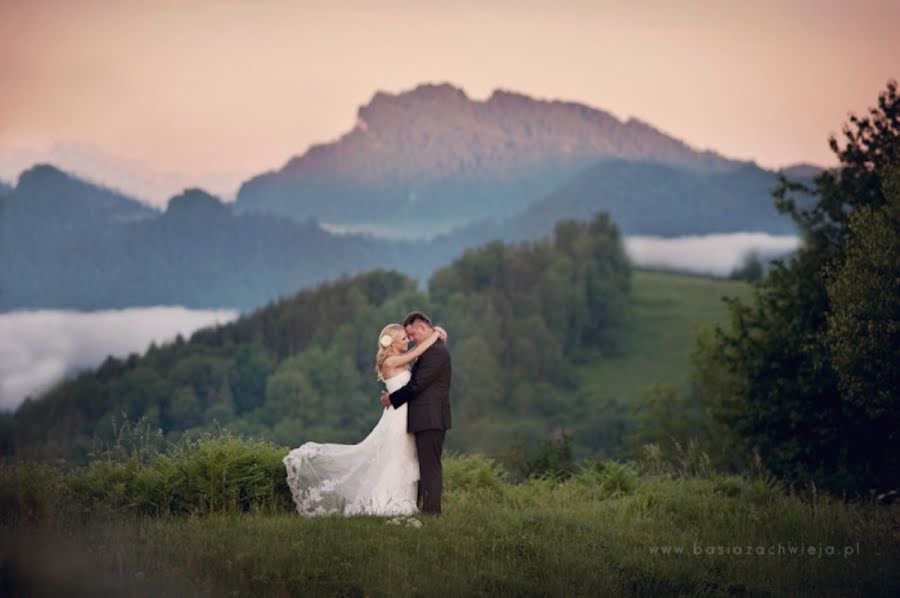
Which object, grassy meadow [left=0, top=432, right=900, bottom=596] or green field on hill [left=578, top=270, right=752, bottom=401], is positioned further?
green field on hill [left=578, top=270, right=752, bottom=401]

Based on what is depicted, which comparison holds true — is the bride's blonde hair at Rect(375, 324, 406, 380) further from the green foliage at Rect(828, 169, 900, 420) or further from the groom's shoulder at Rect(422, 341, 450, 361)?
the green foliage at Rect(828, 169, 900, 420)

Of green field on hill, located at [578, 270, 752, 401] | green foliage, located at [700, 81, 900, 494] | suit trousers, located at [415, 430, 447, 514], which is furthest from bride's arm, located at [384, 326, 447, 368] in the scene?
green field on hill, located at [578, 270, 752, 401]

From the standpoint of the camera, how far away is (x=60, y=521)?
42.5 feet

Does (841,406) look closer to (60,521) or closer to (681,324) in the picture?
(60,521)

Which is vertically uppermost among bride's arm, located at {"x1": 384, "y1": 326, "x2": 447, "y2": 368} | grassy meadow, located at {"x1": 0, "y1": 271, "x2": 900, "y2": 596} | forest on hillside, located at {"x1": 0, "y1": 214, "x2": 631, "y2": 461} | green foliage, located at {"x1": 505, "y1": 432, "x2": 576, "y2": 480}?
bride's arm, located at {"x1": 384, "y1": 326, "x2": 447, "y2": 368}

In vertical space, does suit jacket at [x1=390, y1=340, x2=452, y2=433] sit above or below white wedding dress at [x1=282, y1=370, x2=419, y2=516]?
above

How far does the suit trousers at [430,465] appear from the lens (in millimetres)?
15414

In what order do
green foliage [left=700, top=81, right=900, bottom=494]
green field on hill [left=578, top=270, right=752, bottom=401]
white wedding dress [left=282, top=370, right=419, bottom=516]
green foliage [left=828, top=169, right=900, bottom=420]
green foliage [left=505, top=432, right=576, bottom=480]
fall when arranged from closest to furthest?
white wedding dress [left=282, top=370, right=419, bottom=516] < green foliage [left=505, top=432, right=576, bottom=480] < green foliage [left=828, top=169, right=900, bottom=420] < green foliage [left=700, top=81, right=900, bottom=494] < green field on hill [left=578, top=270, right=752, bottom=401]

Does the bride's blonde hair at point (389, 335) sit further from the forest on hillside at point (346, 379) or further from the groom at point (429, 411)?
the forest on hillside at point (346, 379)

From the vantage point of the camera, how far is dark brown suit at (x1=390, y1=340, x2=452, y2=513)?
15359 mm

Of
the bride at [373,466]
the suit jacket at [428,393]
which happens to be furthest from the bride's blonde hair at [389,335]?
the suit jacket at [428,393]

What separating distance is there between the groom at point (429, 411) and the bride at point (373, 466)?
180 millimetres

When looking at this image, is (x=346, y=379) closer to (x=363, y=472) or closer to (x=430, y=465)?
(x=363, y=472)

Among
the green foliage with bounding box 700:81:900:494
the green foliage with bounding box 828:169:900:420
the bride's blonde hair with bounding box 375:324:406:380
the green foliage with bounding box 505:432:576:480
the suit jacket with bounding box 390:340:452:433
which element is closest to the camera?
the suit jacket with bounding box 390:340:452:433
